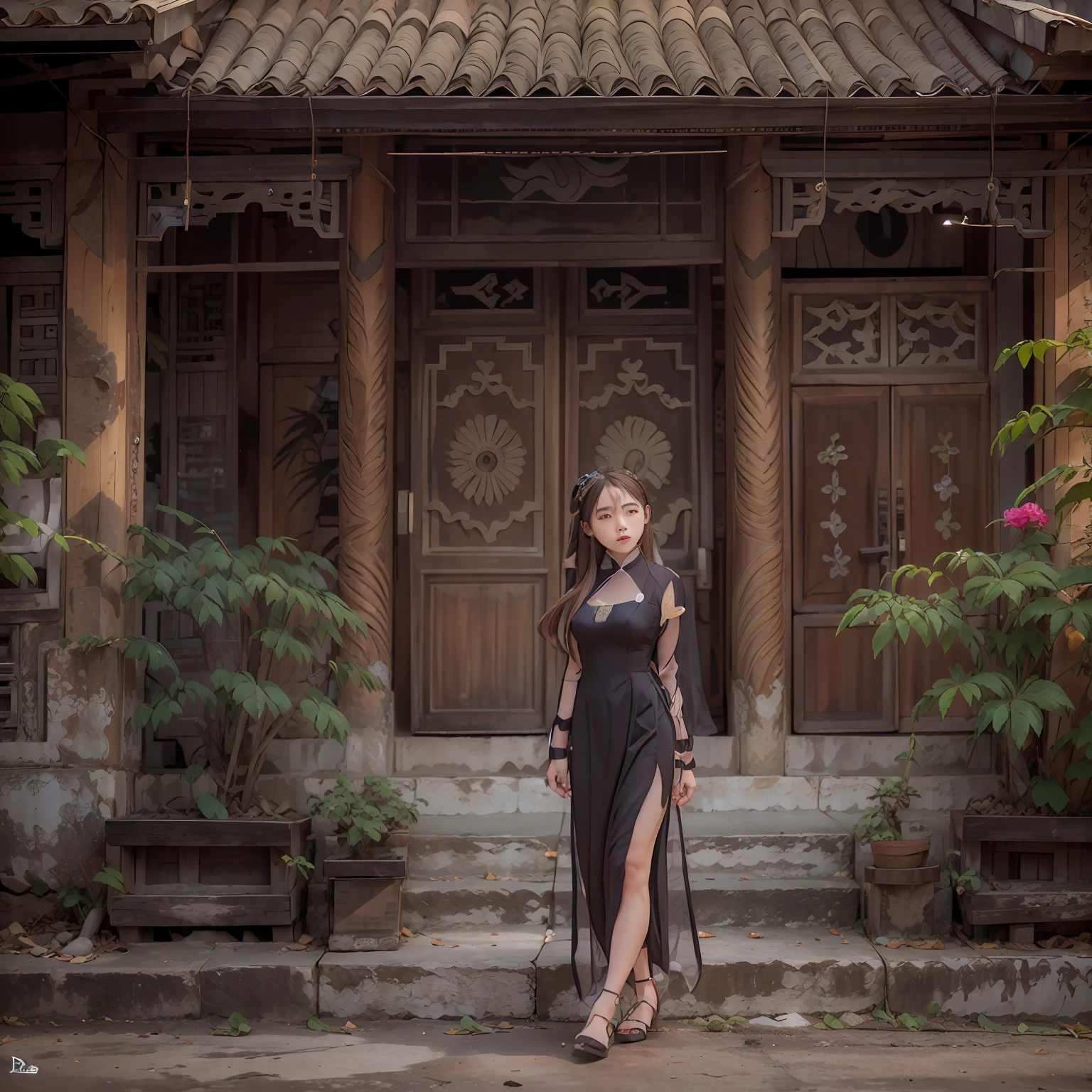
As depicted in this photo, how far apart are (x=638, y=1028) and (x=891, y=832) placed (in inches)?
64.7

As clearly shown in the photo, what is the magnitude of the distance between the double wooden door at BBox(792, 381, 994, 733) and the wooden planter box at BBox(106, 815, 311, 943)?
287 cm

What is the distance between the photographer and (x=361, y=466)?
7008 millimetres

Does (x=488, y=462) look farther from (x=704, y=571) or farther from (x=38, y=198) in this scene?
(x=38, y=198)

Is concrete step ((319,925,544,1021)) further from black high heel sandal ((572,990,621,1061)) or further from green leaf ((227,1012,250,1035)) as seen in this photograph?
black high heel sandal ((572,990,621,1061))

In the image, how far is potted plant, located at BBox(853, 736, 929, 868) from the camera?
19.5 feet

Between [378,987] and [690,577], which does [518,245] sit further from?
[378,987]

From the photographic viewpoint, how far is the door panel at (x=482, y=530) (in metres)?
7.57

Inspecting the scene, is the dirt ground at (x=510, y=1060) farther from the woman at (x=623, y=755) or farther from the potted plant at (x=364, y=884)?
the potted plant at (x=364, y=884)

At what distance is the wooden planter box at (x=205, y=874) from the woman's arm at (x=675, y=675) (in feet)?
6.37

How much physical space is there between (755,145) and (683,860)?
371 centimetres

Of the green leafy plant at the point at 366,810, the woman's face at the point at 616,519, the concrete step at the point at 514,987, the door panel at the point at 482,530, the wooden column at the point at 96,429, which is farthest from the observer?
the door panel at the point at 482,530

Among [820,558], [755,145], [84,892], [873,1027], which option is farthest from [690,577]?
[84,892]

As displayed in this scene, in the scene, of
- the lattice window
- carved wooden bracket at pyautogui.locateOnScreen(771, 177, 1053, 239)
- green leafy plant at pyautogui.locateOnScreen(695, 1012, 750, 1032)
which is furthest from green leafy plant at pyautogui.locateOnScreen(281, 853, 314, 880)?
carved wooden bracket at pyautogui.locateOnScreen(771, 177, 1053, 239)

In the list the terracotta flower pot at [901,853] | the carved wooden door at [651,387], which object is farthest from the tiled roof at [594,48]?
the terracotta flower pot at [901,853]
